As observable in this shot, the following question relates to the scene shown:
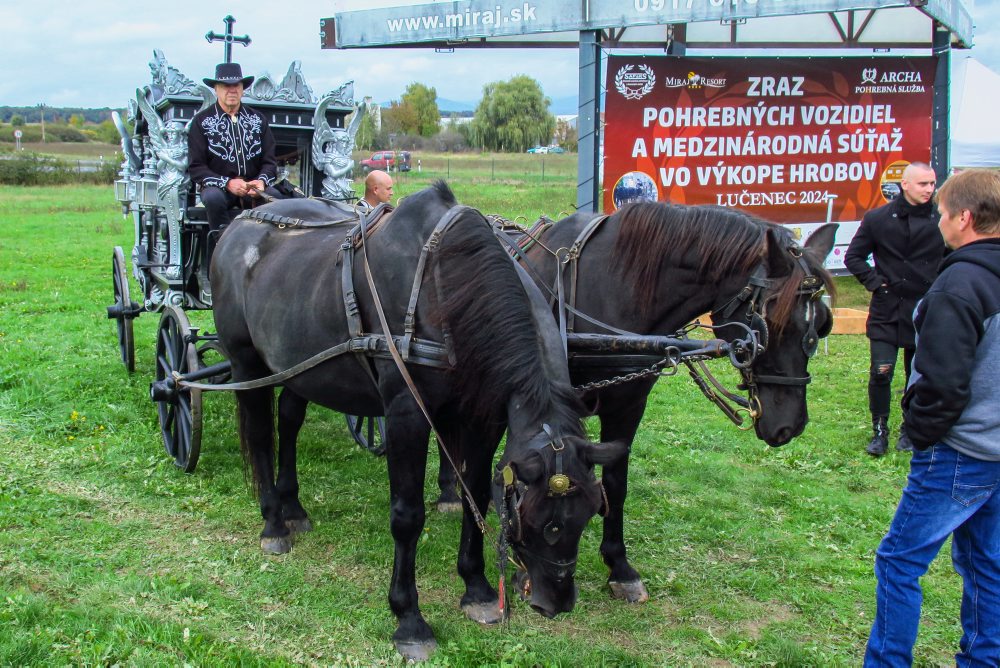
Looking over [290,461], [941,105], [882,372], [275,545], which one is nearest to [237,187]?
[290,461]

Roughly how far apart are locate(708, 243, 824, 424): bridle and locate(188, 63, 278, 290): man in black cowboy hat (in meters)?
3.35

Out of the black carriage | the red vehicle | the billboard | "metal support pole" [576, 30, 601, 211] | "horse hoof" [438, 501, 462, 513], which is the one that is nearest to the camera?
"horse hoof" [438, 501, 462, 513]

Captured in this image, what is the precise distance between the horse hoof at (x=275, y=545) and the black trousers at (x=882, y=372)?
13.9ft

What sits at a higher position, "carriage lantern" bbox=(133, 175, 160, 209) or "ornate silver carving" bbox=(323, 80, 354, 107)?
"ornate silver carving" bbox=(323, 80, 354, 107)

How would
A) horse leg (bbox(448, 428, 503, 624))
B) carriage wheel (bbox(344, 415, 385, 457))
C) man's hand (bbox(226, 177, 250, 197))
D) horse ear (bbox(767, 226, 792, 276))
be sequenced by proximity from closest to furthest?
horse ear (bbox(767, 226, 792, 276)) → horse leg (bbox(448, 428, 503, 624)) → man's hand (bbox(226, 177, 250, 197)) → carriage wheel (bbox(344, 415, 385, 457))

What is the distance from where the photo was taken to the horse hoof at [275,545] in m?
4.40

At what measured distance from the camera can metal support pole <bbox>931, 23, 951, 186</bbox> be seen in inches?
375

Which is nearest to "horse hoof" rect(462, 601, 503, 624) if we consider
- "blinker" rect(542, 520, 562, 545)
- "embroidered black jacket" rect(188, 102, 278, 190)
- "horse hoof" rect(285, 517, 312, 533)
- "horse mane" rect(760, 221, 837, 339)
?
"blinker" rect(542, 520, 562, 545)

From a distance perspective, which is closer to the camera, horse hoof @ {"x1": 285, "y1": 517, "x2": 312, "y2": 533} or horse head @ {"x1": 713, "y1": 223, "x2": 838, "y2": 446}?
horse head @ {"x1": 713, "y1": 223, "x2": 838, "y2": 446}

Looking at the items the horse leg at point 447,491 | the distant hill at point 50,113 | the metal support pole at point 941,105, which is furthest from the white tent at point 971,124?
the distant hill at point 50,113

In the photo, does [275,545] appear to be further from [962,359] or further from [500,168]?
[500,168]

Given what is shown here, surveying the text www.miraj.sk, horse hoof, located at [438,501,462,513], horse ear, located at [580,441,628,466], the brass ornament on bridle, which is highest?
the text www.miraj.sk

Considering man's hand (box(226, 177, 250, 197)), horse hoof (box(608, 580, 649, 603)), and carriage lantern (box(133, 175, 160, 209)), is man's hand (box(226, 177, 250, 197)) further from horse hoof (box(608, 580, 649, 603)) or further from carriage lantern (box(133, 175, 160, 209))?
horse hoof (box(608, 580, 649, 603))

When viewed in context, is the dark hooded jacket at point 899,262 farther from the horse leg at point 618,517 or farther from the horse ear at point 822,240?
the horse leg at point 618,517
